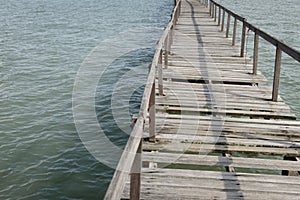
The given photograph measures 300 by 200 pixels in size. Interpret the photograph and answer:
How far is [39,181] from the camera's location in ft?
25.0

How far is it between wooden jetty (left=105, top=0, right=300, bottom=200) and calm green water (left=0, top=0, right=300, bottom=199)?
1.96m

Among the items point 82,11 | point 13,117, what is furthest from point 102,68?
point 82,11

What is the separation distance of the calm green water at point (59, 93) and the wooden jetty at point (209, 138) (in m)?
1.96

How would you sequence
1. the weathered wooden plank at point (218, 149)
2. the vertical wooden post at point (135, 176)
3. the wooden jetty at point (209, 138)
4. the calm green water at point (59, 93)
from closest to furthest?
the vertical wooden post at point (135, 176) → the wooden jetty at point (209, 138) → the weathered wooden plank at point (218, 149) → the calm green water at point (59, 93)

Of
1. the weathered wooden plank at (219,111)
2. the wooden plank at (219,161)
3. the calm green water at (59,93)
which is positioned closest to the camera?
the wooden plank at (219,161)

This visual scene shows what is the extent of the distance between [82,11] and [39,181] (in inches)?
1142

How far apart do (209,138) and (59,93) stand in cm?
765

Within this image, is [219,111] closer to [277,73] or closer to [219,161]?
[277,73]

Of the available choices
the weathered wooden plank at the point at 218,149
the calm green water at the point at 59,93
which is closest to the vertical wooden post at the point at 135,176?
the weathered wooden plank at the point at 218,149

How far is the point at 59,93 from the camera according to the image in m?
12.6

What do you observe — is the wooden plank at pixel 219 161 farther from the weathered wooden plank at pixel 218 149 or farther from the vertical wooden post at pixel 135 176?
the vertical wooden post at pixel 135 176

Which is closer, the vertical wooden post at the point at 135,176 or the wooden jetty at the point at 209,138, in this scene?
the vertical wooden post at the point at 135,176

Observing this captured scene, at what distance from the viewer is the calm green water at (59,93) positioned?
773 cm

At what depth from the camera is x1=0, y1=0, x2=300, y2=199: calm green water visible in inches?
305
